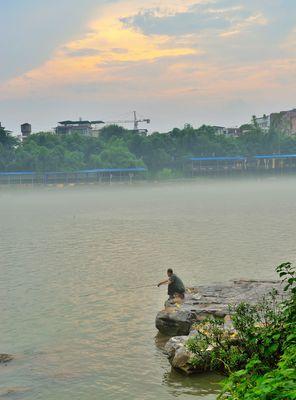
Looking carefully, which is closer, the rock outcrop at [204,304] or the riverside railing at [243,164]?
the rock outcrop at [204,304]

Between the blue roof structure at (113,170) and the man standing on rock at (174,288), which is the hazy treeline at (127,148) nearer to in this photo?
the blue roof structure at (113,170)

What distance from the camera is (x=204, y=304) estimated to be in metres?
18.6

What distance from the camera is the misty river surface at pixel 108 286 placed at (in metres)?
14.3

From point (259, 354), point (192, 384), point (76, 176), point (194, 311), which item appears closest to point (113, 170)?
point (76, 176)

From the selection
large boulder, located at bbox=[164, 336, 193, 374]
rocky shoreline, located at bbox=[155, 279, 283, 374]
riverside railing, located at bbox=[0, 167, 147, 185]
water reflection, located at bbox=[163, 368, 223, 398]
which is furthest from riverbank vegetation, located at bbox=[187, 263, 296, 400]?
riverside railing, located at bbox=[0, 167, 147, 185]

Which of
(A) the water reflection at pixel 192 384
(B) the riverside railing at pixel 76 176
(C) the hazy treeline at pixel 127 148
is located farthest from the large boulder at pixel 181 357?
(C) the hazy treeline at pixel 127 148

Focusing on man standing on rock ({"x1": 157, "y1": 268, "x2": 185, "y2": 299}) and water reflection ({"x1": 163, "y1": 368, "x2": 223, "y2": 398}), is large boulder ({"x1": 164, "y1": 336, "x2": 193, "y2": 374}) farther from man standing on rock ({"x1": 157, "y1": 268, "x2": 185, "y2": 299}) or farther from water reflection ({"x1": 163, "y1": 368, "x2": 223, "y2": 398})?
man standing on rock ({"x1": 157, "y1": 268, "x2": 185, "y2": 299})

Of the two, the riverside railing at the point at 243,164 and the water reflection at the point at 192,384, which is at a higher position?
the riverside railing at the point at 243,164

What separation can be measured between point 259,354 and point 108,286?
18846mm

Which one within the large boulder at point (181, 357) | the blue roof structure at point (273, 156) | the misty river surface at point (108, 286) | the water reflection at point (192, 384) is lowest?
the misty river surface at point (108, 286)

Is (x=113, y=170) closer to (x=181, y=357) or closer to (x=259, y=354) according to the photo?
(x=181, y=357)

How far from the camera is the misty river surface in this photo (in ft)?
46.8

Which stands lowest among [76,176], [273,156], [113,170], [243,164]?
[76,176]

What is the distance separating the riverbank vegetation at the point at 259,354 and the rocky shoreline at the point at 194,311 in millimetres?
965
